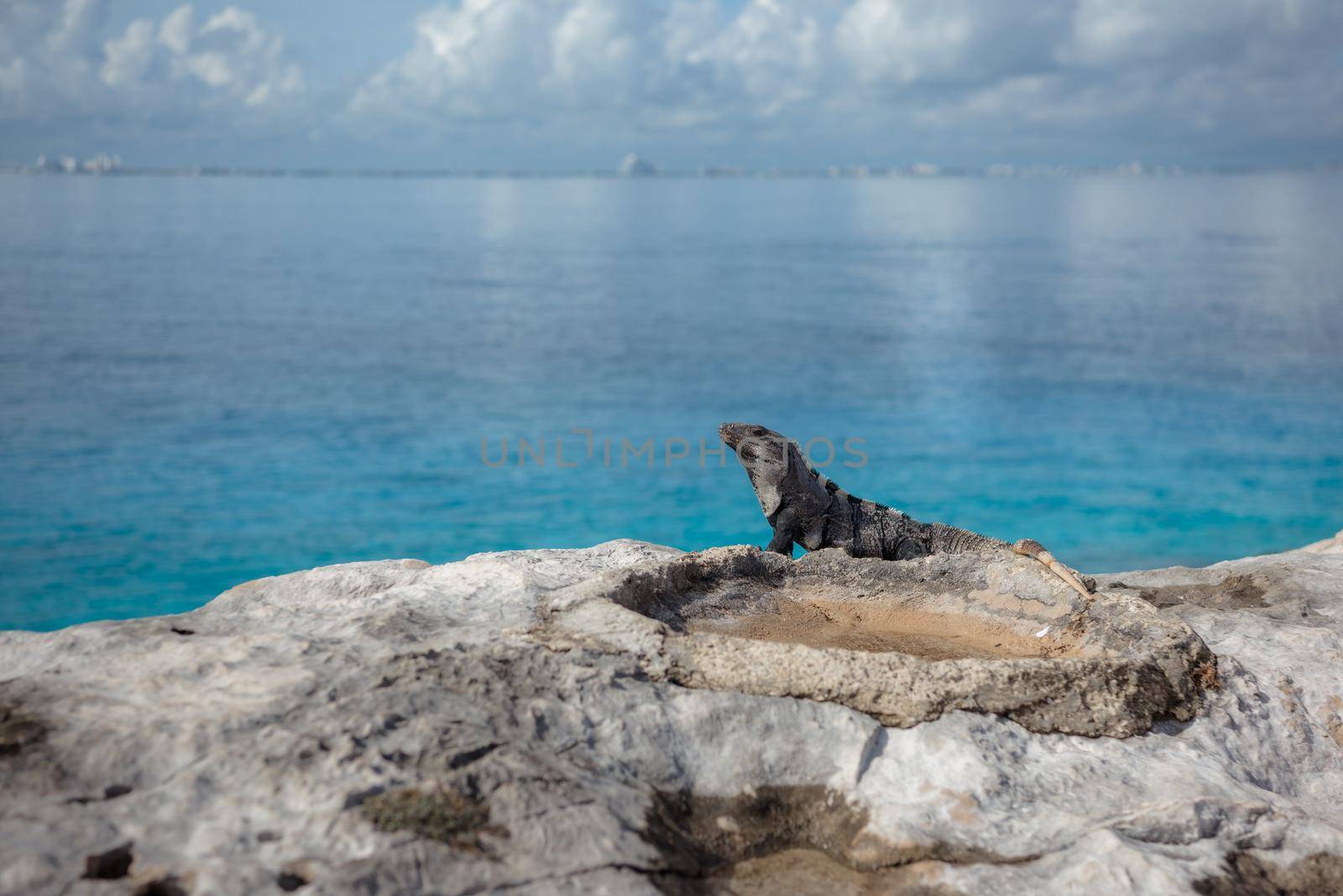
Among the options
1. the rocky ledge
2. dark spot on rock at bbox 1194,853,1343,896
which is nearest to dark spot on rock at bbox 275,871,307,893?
the rocky ledge

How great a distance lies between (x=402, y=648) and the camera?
4.33m

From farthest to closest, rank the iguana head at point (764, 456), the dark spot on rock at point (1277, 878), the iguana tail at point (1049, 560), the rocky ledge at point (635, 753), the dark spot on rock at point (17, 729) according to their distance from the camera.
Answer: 1. the iguana head at point (764, 456)
2. the iguana tail at point (1049, 560)
3. the dark spot on rock at point (1277, 878)
4. the dark spot on rock at point (17, 729)
5. the rocky ledge at point (635, 753)

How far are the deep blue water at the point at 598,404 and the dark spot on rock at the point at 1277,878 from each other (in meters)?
15.0

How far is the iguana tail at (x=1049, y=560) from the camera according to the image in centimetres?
556

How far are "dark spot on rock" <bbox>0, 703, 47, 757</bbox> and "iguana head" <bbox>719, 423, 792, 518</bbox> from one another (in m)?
5.28

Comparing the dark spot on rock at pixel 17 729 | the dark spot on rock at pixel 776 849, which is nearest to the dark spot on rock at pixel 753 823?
the dark spot on rock at pixel 776 849

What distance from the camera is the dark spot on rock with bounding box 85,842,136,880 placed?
2.95 m

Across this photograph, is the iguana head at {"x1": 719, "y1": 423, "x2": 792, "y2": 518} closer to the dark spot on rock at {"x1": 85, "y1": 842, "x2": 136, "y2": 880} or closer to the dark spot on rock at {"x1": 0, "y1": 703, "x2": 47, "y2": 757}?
the dark spot on rock at {"x1": 0, "y1": 703, "x2": 47, "y2": 757}

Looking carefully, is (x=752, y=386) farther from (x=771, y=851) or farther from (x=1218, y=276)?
(x=1218, y=276)

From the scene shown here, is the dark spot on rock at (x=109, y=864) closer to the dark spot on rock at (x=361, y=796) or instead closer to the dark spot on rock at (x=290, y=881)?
the dark spot on rock at (x=290, y=881)

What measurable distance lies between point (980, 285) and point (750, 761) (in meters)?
46.8

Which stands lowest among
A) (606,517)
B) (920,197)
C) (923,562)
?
(606,517)

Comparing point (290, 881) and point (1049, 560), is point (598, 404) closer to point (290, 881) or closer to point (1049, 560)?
point (1049, 560)

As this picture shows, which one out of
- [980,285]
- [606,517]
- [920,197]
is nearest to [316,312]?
[606,517]
